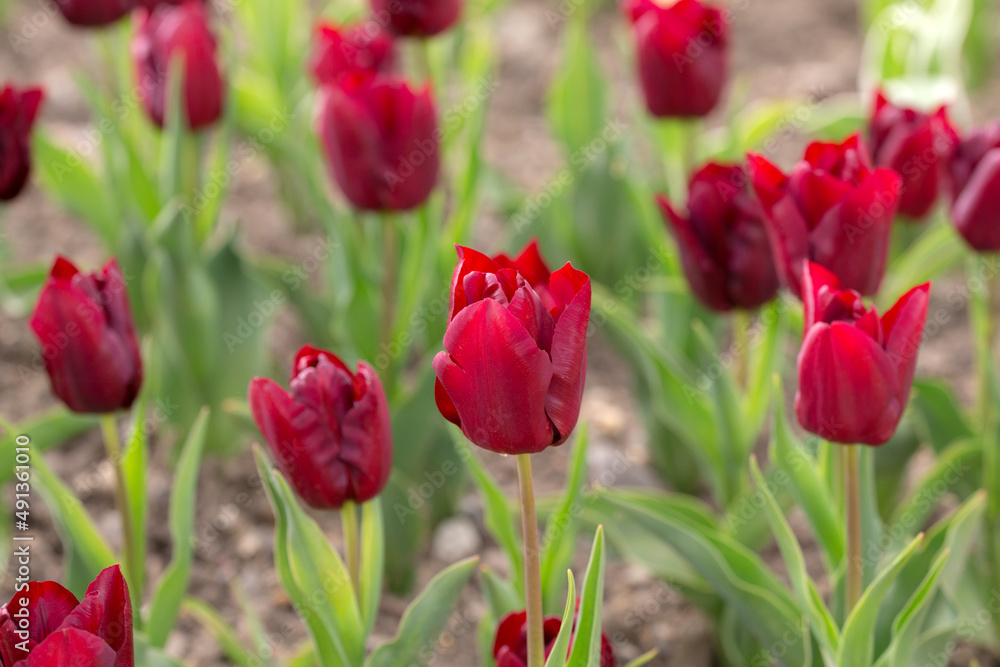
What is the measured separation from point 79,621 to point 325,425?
0.87ft

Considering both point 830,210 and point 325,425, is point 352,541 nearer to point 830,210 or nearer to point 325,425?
point 325,425

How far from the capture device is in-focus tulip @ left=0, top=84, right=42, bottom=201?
4.87 feet

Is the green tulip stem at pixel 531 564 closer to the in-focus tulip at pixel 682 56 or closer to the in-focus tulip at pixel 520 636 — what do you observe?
the in-focus tulip at pixel 520 636

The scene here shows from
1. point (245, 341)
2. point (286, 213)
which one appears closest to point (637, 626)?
point (245, 341)

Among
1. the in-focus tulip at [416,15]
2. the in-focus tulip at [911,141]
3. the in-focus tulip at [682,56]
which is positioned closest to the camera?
the in-focus tulip at [911,141]

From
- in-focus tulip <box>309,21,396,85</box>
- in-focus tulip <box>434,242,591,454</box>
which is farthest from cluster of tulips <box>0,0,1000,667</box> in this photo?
in-focus tulip <box>309,21,396,85</box>

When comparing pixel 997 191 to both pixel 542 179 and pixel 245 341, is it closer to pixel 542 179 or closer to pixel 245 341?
pixel 245 341

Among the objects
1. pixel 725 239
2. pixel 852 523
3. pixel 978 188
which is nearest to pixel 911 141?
pixel 978 188

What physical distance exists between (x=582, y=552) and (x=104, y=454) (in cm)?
86

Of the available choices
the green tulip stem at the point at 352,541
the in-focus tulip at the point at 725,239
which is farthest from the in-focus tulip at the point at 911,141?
the green tulip stem at the point at 352,541

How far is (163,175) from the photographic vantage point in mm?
1799

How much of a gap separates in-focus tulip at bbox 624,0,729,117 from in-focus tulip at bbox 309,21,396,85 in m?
0.42

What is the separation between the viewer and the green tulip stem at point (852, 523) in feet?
3.53

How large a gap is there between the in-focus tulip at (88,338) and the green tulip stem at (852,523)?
76 centimetres
